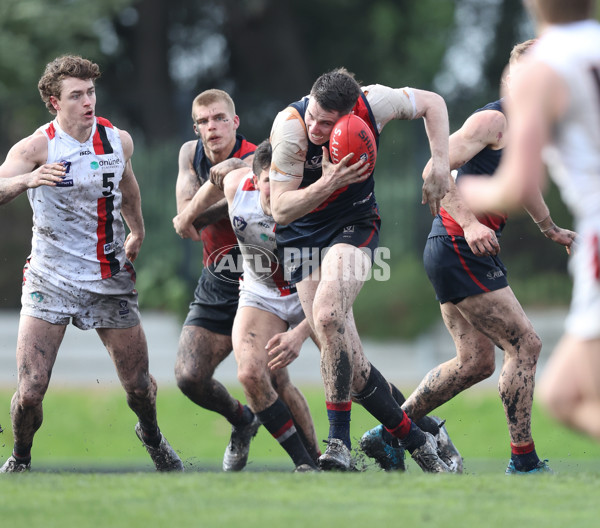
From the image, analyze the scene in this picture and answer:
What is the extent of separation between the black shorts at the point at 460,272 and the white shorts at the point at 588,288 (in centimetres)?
252

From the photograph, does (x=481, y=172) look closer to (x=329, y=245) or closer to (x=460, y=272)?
(x=460, y=272)

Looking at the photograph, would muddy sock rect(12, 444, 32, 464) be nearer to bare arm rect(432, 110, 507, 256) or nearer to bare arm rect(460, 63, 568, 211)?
bare arm rect(432, 110, 507, 256)

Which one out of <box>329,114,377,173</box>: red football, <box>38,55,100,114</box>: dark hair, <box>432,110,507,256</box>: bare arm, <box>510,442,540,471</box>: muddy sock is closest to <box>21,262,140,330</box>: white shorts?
<box>38,55,100,114</box>: dark hair

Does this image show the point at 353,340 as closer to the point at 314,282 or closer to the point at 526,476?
the point at 314,282

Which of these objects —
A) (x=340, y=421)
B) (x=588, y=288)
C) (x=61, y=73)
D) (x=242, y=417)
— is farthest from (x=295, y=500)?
(x=61, y=73)

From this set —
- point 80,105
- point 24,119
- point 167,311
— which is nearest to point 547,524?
point 80,105

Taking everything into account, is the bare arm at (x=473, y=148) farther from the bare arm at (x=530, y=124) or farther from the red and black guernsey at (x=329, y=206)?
the bare arm at (x=530, y=124)

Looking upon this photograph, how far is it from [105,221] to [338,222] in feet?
5.11

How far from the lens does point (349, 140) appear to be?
5.78 meters

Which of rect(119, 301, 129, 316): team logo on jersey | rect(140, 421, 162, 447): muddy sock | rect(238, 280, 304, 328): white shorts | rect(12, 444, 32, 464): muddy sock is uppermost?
rect(238, 280, 304, 328): white shorts

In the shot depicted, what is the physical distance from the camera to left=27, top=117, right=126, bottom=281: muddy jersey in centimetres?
658

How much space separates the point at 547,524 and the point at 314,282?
2410mm

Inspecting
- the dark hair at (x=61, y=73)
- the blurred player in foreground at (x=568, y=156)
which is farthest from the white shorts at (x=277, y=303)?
the blurred player in foreground at (x=568, y=156)

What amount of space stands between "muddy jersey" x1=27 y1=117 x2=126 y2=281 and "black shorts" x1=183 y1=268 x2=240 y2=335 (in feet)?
2.84
